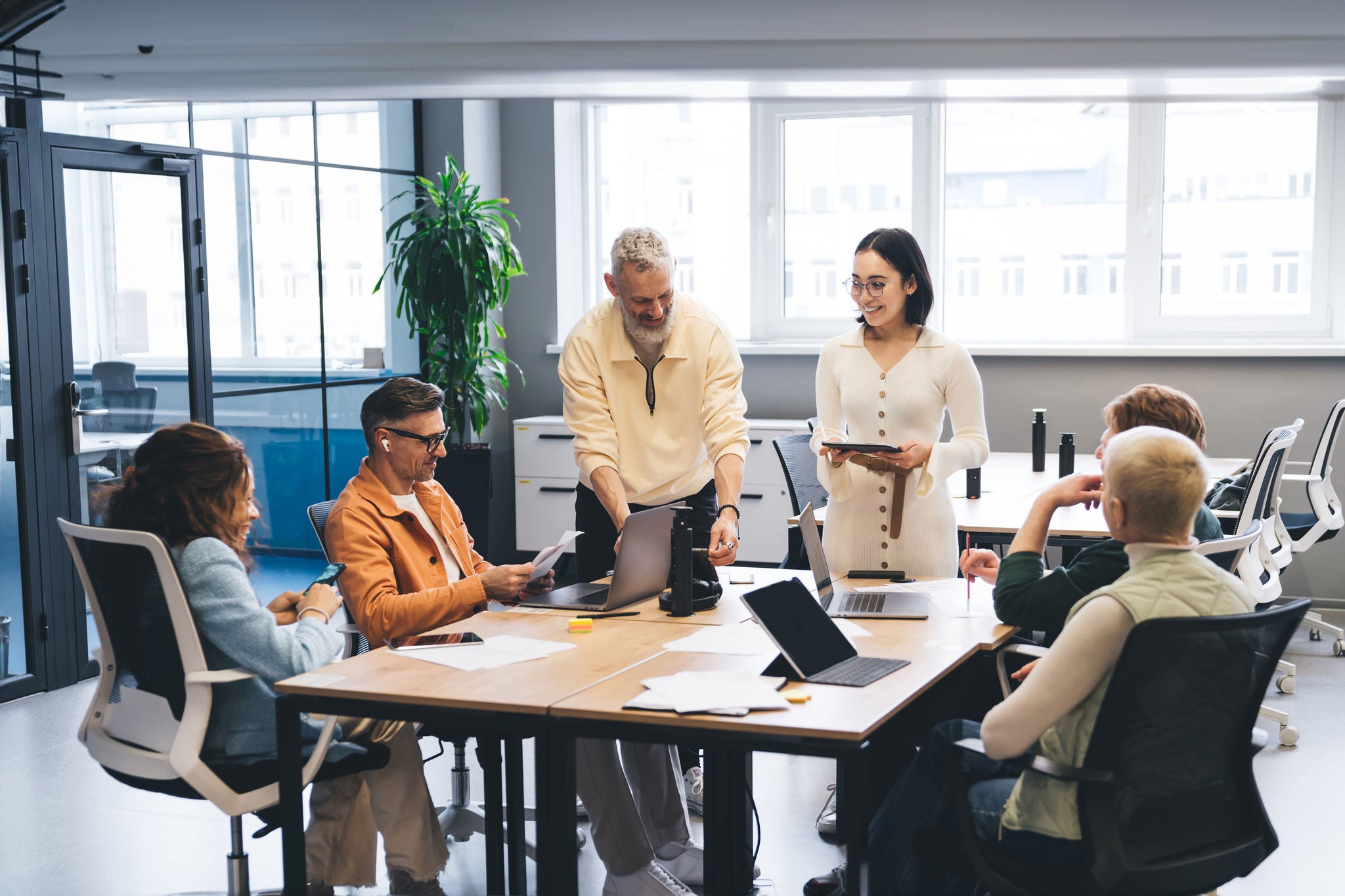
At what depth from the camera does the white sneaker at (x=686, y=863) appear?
3082 millimetres

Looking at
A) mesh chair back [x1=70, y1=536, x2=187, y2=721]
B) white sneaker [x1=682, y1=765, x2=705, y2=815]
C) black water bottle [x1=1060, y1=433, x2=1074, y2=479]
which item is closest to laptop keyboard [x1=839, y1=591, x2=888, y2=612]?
white sneaker [x1=682, y1=765, x2=705, y2=815]

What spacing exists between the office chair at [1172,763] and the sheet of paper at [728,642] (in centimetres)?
64

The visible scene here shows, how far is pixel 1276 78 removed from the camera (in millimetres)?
2100

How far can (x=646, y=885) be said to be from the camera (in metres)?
2.85

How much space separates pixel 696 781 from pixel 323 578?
1.60 meters

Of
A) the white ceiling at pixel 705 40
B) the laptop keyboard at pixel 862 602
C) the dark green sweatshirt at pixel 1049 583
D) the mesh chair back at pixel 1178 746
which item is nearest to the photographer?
the white ceiling at pixel 705 40

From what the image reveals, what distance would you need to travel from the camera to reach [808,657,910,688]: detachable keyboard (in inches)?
91.0

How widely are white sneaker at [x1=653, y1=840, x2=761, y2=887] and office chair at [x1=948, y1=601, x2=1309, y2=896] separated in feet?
3.82

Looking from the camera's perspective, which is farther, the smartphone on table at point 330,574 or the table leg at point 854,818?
the smartphone on table at point 330,574

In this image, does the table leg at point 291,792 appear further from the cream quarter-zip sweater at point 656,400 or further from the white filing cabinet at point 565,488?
the white filing cabinet at point 565,488

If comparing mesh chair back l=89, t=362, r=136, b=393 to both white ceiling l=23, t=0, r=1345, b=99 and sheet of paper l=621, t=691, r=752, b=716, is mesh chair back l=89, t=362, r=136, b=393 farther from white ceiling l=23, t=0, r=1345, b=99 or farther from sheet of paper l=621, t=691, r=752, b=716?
sheet of paper l=621, t=691, r=752, b=716

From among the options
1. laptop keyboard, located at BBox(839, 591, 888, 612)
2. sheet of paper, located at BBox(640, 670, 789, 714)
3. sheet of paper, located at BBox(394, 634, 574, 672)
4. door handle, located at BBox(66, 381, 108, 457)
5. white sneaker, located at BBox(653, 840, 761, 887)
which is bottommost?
white sneaker, located at BBox(653, 840, 761, 887)

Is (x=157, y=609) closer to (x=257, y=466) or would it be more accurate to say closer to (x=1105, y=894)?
(x=1105, y=894)

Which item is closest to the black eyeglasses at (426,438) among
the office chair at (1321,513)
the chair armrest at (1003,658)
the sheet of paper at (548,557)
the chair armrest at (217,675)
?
the sheet of paper at (548,557)
